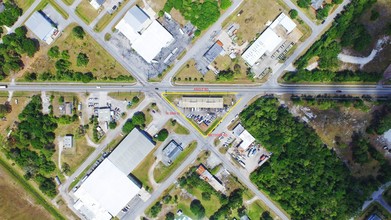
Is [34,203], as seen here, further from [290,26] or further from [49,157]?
[290,26]

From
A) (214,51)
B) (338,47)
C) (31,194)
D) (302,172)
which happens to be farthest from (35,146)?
(338,47)

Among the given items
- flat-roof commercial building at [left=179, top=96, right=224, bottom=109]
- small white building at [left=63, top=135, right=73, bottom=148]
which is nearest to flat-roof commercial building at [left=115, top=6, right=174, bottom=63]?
flat-roof commercial building at [left=179, top=96, right=224, bottom=109]

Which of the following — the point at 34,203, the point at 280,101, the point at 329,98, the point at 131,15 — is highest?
the point at 131,15

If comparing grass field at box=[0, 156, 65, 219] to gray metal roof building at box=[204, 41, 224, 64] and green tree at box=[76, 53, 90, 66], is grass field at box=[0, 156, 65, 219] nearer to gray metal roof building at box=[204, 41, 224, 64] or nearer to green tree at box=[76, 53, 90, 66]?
green tree at box=[76, 53, 90, 66]

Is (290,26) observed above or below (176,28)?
below

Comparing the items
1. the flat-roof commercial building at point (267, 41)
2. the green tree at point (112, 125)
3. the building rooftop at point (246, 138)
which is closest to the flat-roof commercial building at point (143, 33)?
the green tree at point (112, 125)

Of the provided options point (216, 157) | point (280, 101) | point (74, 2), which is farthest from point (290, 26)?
point (74, 2)
